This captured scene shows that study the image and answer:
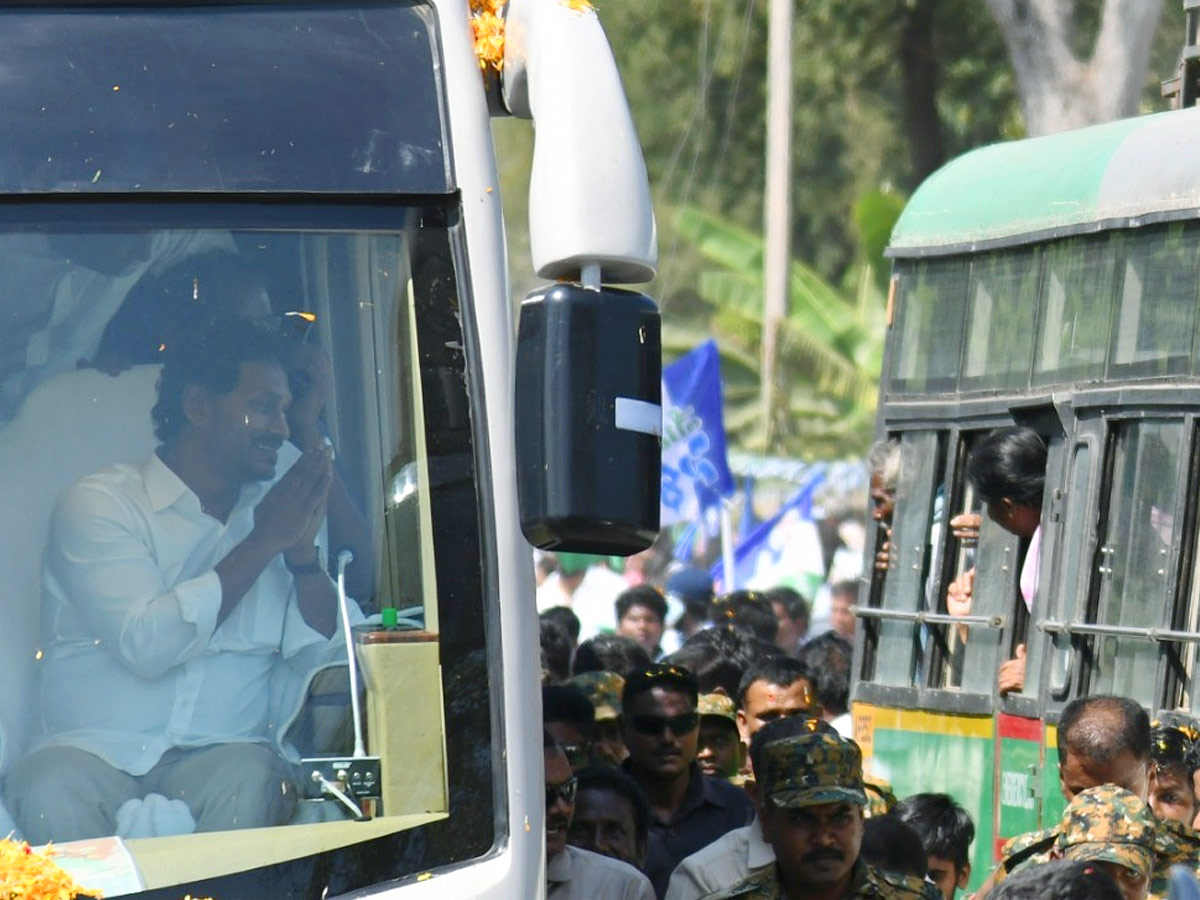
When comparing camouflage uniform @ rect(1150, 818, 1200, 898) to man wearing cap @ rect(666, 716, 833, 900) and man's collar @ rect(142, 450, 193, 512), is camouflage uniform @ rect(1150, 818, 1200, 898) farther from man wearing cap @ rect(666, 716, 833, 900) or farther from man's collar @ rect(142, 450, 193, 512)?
man's collar @ rect(142, 450, 193, 512)

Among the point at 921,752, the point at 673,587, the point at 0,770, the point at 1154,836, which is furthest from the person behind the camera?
the point at 673,587

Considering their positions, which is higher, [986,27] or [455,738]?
[986,27]

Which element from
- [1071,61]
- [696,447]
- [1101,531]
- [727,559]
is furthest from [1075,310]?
[696,447]

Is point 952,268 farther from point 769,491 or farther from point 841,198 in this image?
point 841,198

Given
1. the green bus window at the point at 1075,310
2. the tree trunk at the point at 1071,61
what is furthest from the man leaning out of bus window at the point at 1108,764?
the tree trunk at the point at 1071,61

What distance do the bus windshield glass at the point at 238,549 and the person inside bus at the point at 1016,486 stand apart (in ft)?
13.4

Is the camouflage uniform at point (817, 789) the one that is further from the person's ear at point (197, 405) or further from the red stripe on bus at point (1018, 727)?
the red stripe on bus at point (1018, 727)

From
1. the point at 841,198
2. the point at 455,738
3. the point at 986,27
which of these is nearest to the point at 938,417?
the point at 455,738

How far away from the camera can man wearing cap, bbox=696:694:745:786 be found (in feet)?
26.6

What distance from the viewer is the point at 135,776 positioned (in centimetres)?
388

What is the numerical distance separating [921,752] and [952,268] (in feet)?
6.08

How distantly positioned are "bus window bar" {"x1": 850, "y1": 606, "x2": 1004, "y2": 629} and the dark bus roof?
137cm

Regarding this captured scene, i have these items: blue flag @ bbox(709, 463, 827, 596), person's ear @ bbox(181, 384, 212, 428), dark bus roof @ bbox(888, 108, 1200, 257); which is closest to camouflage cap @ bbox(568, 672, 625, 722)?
dark bus roof @ bbox(888, 108, 1200, 257)

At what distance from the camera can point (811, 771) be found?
217 inches
